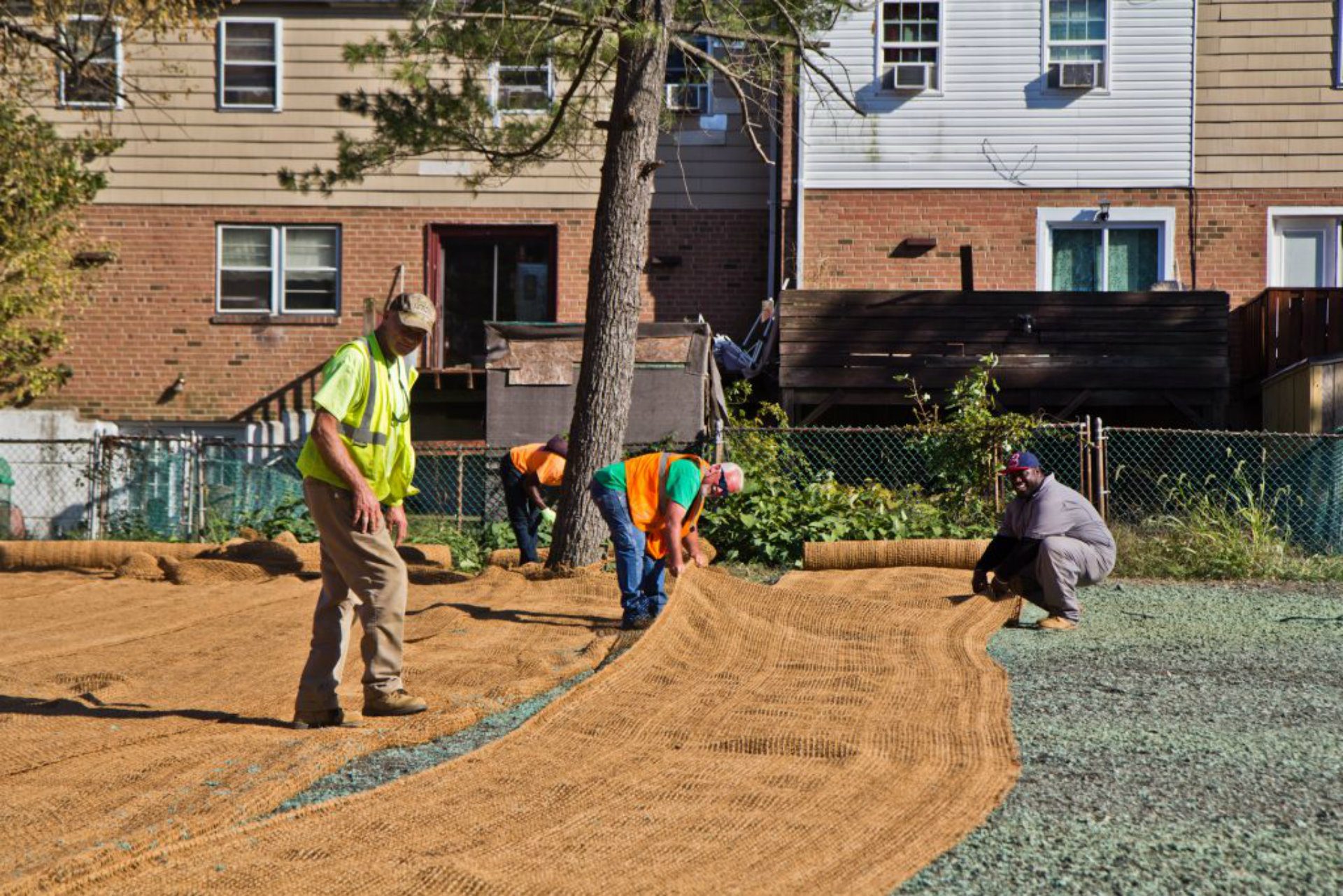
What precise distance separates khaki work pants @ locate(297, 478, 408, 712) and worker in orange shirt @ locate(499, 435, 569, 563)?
5.89 meters

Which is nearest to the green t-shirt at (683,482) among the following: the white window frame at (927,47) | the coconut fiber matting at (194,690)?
the coconut fiber matting at (194,690)

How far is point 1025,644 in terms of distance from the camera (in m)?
8.06

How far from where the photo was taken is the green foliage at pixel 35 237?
16203 mm

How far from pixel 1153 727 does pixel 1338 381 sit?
10.0 meters

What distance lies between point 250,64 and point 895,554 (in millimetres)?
12505

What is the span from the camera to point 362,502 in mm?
5375

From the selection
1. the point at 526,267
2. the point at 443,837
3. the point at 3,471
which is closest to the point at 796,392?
the point at 526,267

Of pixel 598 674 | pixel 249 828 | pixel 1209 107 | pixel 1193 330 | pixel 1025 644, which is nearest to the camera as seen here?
pixel 249 828

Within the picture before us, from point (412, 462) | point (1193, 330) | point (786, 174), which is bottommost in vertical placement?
point (412, 462)

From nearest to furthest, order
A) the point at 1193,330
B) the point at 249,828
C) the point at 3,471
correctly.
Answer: the point at 249,828 < the point at 3,471 < the point at 1193,330

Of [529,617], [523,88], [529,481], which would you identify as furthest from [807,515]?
[523,88]

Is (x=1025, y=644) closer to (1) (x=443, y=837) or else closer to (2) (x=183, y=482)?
(1) (x=443, y=837)

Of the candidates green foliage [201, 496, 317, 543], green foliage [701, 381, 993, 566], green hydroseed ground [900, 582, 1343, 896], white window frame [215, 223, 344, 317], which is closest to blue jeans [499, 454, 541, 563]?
green foliage [701, 381, 993, 566]

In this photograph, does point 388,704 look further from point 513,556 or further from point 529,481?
point 513,556
